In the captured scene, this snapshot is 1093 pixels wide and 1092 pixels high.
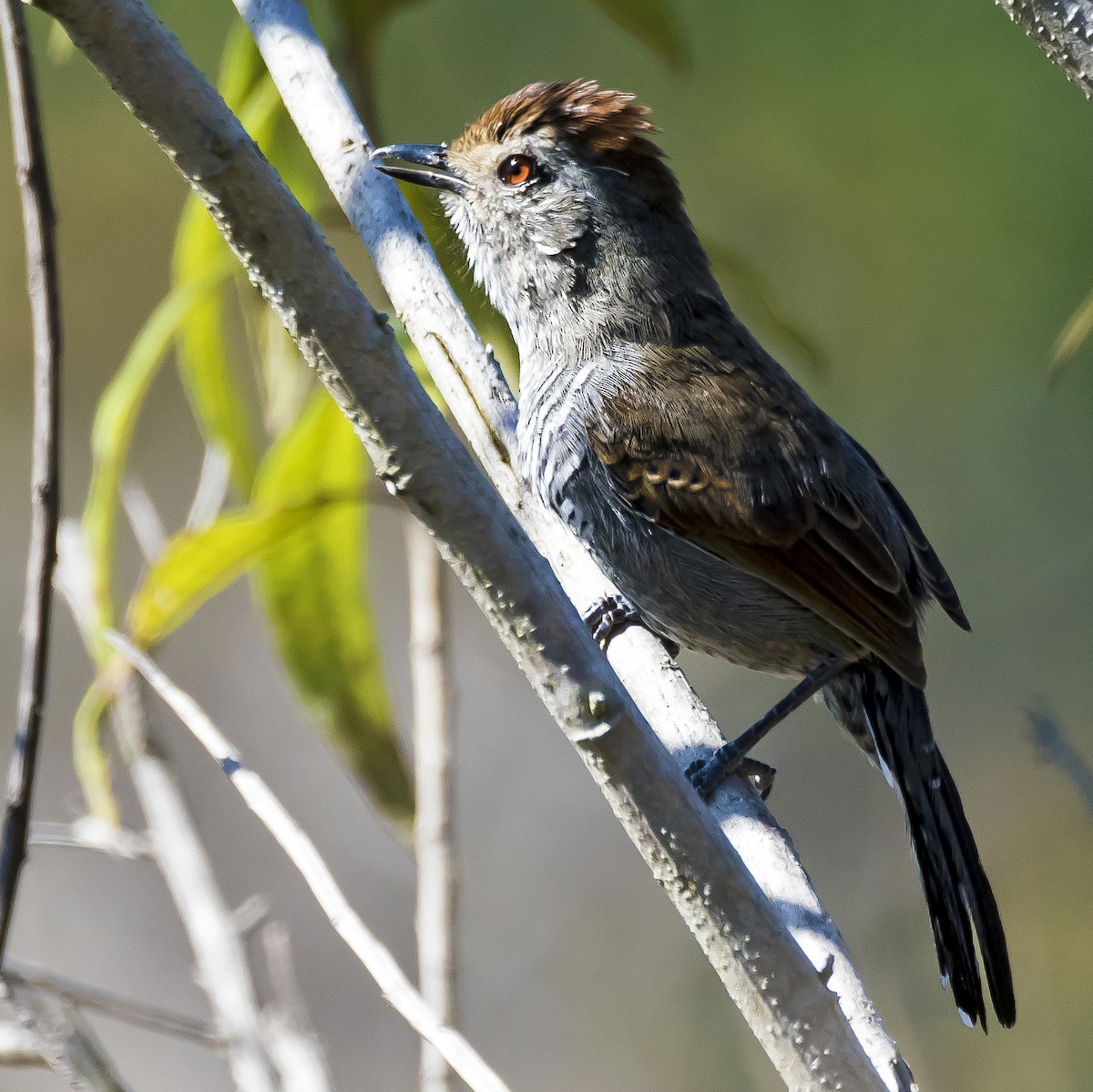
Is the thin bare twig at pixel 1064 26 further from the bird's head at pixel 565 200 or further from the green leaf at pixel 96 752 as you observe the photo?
the green leaf at pixel 96 752

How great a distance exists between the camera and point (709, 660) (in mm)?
6074

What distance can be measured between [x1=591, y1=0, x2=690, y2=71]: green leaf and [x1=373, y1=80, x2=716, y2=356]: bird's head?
0.16m

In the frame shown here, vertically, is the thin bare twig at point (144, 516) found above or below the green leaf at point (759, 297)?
above

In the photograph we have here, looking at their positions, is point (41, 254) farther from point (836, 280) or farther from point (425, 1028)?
point (836, 280)

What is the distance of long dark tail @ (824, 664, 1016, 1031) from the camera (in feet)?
8.25

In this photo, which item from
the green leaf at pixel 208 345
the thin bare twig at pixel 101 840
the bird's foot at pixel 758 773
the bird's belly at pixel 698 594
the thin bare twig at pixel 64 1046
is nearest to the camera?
the thin bare twig at pixel 64 1046

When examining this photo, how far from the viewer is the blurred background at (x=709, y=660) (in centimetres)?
529

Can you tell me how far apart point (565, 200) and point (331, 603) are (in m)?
1.16

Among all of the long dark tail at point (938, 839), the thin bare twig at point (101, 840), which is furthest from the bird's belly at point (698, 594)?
the thin bare twig at point (101, 840)

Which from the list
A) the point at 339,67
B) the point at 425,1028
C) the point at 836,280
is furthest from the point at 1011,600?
the point at 425,1028

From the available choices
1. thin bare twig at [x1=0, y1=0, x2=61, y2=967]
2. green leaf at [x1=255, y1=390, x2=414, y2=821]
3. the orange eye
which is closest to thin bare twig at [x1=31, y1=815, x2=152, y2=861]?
thin bare twig at [x1=0, y1=0, x2=61, y2=967]

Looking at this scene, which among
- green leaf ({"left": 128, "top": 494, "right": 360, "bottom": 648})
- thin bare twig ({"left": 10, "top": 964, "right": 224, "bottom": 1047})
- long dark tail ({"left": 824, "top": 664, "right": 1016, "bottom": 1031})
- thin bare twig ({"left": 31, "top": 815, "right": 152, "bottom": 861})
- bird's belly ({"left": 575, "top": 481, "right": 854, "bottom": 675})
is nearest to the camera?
thin bare twig ({"left": 10, "top": 964, "right": 224, "bottom": 1047})

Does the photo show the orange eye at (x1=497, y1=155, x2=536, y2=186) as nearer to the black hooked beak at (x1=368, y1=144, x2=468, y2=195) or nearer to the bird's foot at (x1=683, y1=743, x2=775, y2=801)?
the black hooked beak at (x1=368, y1=144, x2=468, y2=195)

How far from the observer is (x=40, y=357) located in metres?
1.74
